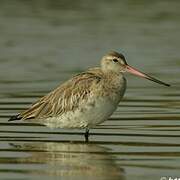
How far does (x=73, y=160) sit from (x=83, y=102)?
1874 millimetres

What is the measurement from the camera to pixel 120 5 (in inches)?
1388

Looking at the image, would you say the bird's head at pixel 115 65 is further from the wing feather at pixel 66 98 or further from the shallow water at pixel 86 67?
the shallow water at pixel 86 67

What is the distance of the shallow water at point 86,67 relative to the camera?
1277cm

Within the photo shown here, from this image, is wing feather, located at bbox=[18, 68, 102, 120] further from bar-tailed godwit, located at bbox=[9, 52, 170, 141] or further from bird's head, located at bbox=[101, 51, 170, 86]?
bird's head, located at bbox=[101, 51, 170, 86]

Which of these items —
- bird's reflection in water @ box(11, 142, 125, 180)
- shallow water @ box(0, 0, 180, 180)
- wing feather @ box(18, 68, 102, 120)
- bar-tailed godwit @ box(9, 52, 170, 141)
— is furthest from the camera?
wing feather @ box(18, 68, 102, 120)

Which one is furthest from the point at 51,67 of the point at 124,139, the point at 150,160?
the point at 150,160

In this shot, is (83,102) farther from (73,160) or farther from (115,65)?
(73,160)

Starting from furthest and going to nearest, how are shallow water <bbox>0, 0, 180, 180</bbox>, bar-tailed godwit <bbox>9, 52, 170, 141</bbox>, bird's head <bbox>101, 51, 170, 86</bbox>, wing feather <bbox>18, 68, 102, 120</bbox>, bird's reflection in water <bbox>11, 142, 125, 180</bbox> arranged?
bird's head <bbox>101, 51, 170, 86</bbox>
wing feather <bbox>18, 68, 102, 120</bbox>
bar-tailed godwit <bbox>9, 52, 170, 141</bbox>
shallow water <bbox>0, 0, 180, 180</bbox>
bird's reflection in water <bbox>11, 142, 125, 180</bbox>

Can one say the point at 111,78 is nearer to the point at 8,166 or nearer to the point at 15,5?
the point at 8,166

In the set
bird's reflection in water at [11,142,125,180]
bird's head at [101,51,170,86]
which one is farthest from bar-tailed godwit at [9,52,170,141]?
bird's reflection in water at [11,142,125,180]

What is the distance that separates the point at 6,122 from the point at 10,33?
13235 millimetres

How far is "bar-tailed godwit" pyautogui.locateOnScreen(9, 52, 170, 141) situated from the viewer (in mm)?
14781

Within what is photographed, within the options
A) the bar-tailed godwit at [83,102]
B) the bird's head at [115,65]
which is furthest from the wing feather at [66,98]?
the bird's head at [115,65]

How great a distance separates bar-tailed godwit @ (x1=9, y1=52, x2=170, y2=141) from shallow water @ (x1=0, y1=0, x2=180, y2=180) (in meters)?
0.27
